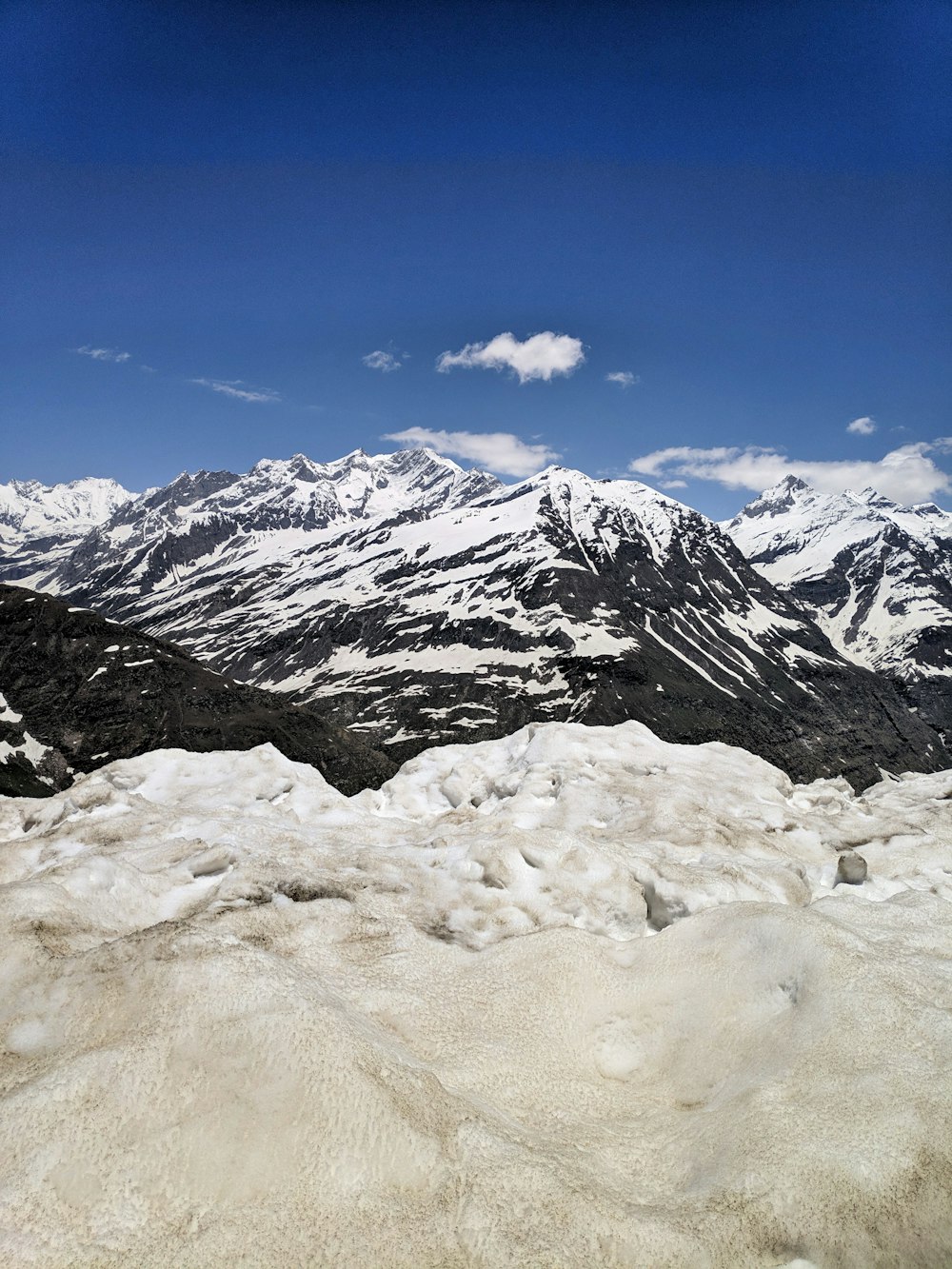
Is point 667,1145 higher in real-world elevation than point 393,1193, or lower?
lower

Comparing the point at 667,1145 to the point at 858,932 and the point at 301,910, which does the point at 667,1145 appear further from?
the point at 301,910

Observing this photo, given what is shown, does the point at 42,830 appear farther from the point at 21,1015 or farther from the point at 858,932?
the point at 858,932

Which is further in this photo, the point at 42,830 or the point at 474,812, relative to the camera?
the point at 474,812

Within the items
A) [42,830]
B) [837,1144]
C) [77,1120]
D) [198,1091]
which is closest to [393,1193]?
[198,1091]

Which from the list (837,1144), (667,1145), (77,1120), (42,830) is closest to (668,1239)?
(667,1145)

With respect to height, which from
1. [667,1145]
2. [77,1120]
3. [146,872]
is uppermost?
[146,872]

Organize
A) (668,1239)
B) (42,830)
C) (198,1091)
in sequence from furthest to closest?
(42,830), (198,1091), (668,1239)

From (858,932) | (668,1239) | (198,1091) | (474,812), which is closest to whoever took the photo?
(668,1239)
